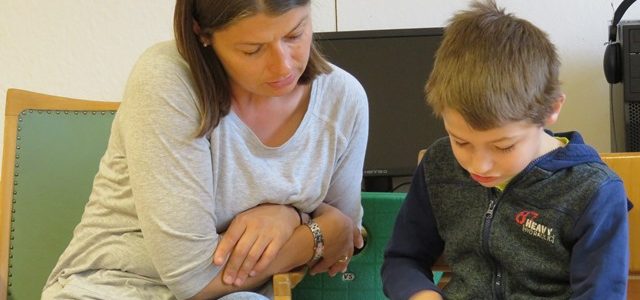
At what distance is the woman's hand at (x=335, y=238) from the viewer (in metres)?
1.34

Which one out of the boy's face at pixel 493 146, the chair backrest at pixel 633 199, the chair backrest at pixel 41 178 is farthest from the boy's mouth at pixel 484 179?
the chair backrest at pixel 41 178

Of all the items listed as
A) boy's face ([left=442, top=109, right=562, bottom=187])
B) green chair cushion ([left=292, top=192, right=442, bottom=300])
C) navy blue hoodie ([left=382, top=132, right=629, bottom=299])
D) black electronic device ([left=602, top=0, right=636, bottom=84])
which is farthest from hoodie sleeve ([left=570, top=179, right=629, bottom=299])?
black electronic device ([left=602, top=0, right=636, bottom=84])

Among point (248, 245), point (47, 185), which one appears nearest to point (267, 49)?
point (248, 245)

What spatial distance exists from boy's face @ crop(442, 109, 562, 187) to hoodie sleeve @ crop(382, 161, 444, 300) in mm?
178

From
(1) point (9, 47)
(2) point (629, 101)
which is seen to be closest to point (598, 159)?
(2) point (629, 101)

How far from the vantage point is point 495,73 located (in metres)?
0.98

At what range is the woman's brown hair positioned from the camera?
1.14 metres

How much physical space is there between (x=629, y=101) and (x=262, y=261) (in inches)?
47.3

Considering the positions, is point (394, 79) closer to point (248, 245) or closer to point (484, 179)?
point (248, 245)

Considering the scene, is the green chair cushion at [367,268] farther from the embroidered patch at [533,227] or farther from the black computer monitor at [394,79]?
the black computer monitor at [394,79]

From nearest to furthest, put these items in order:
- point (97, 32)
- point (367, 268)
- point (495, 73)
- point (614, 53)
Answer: point (495, 73) → point (367, 268) → point (614, 53) → point (97, 32)

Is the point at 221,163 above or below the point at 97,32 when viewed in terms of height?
below

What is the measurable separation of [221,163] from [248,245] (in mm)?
133

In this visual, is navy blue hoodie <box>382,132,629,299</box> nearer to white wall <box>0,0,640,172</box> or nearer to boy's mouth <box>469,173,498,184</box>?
boy's mouth <box>469,173,498,184</box>
